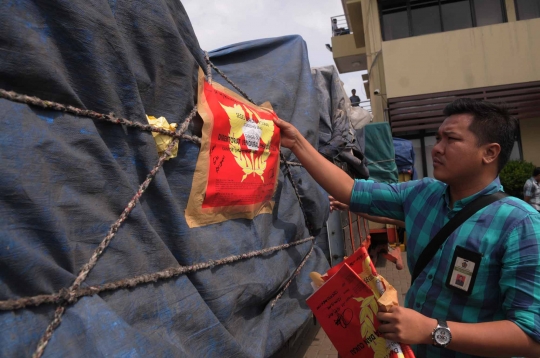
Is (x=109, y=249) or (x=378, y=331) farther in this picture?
(x=378, y=331)

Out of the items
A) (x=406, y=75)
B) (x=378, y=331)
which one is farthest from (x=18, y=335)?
(x=406, y=75)

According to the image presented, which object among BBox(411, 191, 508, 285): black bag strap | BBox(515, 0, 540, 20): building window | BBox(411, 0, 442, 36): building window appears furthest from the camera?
BBox(411, 0, 442, 36): building window

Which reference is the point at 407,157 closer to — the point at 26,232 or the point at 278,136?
the point at 278,136

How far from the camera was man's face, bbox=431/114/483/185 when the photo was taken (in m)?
1.54

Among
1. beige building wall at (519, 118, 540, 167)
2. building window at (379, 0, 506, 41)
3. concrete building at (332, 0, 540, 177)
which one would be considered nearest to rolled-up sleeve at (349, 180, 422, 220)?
concrete building at (332, 0, 540, 177)

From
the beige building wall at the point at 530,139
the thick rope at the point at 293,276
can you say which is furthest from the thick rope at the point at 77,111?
the beige building wall at the point at 530,139

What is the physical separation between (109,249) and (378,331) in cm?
93

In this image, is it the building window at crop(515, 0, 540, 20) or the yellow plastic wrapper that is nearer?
the yellow plastic wrapper

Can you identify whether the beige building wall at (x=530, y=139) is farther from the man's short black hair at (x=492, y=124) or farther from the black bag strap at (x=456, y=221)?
the black bag strap at (x=456, y=221)

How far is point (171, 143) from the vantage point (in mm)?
1353

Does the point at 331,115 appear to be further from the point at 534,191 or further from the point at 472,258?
the point at 534,191

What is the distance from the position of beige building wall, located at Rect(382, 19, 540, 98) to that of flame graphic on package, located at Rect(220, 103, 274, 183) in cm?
859

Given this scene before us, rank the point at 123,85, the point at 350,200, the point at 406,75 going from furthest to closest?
the point at 406,75 < the point at 350,200 < the point at 123,85

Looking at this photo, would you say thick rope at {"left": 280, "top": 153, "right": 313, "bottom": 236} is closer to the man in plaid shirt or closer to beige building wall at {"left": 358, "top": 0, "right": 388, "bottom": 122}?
the man in plaid shirt
